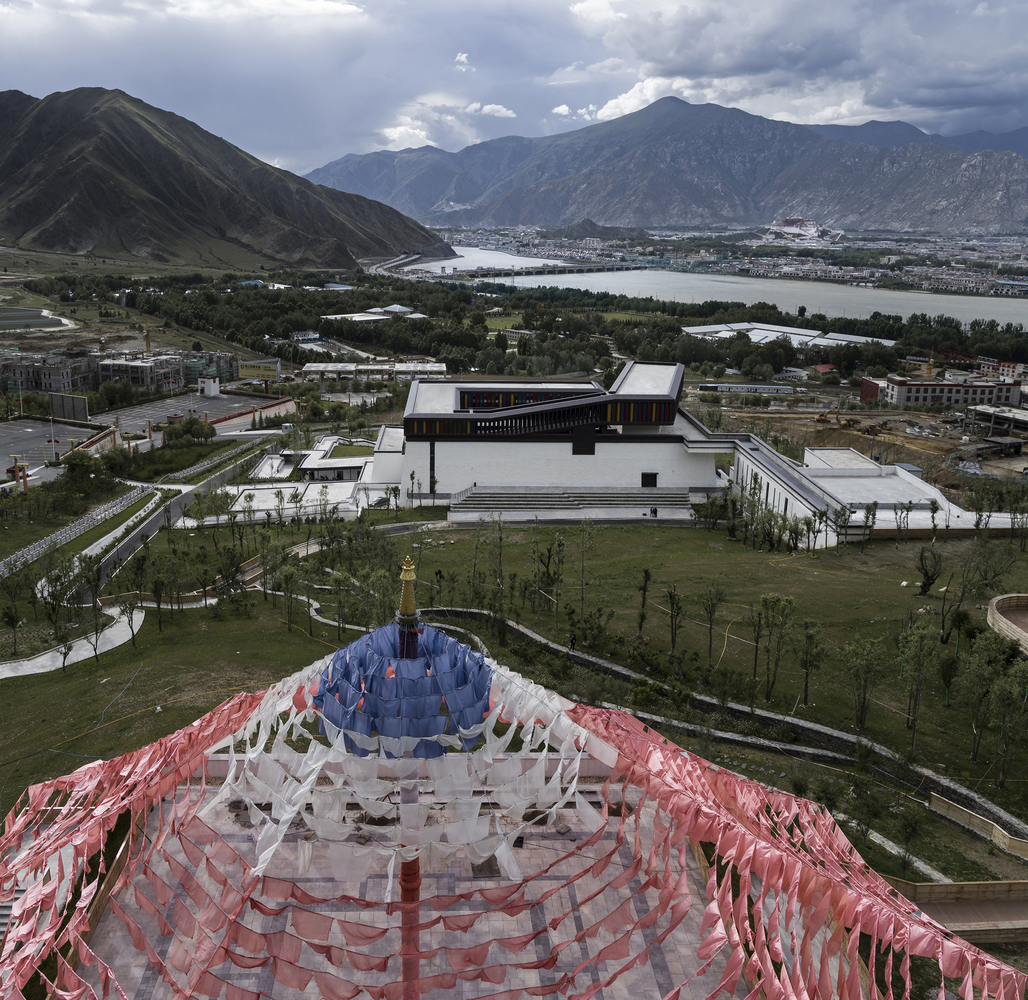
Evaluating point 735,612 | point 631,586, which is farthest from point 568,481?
point 735,612

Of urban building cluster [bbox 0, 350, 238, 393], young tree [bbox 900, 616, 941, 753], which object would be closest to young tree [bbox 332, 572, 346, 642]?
young tree [bbox 900, 616, 941, 753]

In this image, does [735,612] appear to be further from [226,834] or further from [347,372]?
[347,372]

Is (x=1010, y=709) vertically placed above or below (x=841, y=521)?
above

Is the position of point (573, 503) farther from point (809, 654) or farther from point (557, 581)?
A: point (809, 654)

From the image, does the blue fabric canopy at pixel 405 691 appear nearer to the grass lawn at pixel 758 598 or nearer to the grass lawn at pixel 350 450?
the grass lawn at pixel 758 598

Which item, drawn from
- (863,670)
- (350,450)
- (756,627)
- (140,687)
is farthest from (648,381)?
(140,687)
